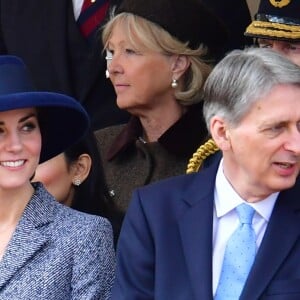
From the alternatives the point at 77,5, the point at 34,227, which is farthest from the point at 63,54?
the point at 34,227

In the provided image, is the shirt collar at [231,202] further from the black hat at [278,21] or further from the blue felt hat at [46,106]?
the black hat at [278,21]

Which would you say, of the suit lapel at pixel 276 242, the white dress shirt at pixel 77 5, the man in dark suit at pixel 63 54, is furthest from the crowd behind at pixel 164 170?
the white dress shirt at pixel 77 5

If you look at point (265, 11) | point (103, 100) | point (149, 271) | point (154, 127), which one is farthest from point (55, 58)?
point (149, 271)

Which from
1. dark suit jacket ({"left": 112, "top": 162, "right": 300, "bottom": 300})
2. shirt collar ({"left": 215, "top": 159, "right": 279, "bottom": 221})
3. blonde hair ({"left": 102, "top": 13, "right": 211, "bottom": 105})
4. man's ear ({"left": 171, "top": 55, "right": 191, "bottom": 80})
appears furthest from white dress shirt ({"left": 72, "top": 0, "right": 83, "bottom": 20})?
shirt collar ({"left": 215, "top": 159, "right": 279, "bottom": 221})

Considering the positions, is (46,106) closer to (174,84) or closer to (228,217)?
(228,217)

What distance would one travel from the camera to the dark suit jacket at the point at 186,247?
3.72m

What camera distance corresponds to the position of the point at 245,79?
12.3ft

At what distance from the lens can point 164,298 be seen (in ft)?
12.4

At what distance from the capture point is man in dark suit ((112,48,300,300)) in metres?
3.71

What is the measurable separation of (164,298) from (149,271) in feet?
0.39

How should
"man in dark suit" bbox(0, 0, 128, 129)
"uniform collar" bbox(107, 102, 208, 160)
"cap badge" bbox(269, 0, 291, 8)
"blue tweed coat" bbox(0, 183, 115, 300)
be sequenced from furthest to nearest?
"man in dark suit" bbox(0, 0, 128, 129)
"uniform collar" bbox(107, 102, 208, 160)
"cap badge" bbox(269, 0, 291, 8)
"blue tweed coat" bbox(0, 183, 115, 300)

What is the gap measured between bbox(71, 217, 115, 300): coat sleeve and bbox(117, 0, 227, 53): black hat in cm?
121

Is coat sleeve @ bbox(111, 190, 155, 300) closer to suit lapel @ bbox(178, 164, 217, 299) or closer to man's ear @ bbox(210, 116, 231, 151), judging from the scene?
suit lapel @ bbox(178, 164, 217, 299)

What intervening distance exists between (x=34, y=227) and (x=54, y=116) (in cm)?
39
